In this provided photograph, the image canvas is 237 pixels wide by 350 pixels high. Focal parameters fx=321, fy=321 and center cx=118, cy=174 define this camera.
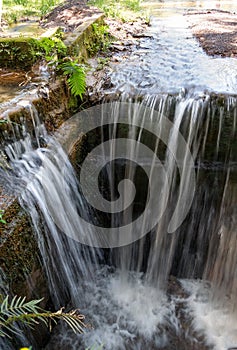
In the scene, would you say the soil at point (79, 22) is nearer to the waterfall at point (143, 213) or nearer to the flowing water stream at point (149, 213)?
the flowing water stream at point (149, 213)

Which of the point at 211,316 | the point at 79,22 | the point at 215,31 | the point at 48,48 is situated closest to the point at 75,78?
the point at 48,48

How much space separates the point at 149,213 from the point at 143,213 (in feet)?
0.36

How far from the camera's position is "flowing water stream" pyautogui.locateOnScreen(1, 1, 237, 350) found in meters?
3.96

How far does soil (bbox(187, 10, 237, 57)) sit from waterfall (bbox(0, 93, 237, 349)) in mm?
2485

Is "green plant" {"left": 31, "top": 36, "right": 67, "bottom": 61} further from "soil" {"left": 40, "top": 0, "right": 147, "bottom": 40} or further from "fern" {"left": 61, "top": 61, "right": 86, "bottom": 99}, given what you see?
"soil" {"left": 40, "top": 0, "right": 147, "bottom": 40}

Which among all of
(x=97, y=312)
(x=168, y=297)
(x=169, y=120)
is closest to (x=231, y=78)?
(x=169, y=120)

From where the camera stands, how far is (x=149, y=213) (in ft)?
15.4

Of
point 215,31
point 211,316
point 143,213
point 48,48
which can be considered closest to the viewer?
point 211,316

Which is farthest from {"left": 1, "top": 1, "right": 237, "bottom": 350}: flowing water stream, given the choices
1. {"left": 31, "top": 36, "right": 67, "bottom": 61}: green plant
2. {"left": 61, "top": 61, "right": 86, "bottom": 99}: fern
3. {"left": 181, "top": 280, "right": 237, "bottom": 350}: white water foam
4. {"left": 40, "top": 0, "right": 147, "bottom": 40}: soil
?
{"left": 40, "top": 0, "right": 147, "bottom": 40}: soil

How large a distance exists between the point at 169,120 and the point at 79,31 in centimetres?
263

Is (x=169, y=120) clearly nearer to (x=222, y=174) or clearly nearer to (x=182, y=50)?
(x=222, y=174)

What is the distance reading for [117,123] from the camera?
4.51m

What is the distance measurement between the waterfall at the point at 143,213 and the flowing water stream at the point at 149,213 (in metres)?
0.01

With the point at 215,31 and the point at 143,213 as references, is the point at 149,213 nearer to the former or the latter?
the point at 143,213
